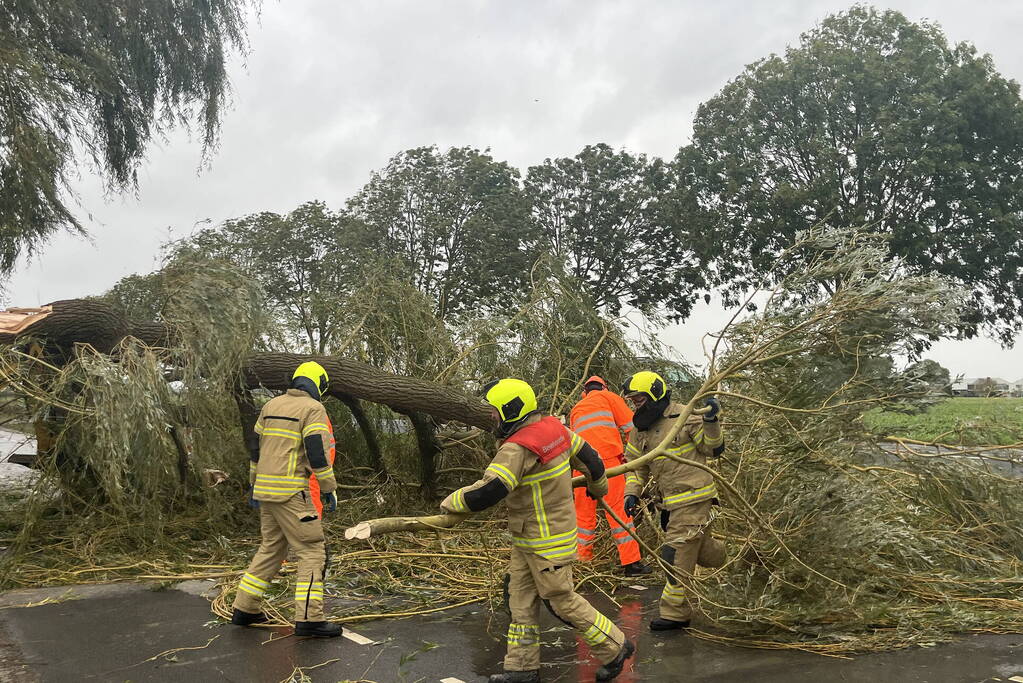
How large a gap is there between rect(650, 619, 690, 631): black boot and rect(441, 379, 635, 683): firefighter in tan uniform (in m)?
0.80

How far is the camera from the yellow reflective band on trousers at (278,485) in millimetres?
5383

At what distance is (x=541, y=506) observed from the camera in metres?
4.35

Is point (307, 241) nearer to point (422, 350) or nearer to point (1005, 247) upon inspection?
point (422, 350)

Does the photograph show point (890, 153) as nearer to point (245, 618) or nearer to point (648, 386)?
point (648, 386)

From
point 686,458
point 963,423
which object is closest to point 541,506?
point 686,458

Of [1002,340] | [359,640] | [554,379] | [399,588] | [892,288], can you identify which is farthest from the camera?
[1002,340]

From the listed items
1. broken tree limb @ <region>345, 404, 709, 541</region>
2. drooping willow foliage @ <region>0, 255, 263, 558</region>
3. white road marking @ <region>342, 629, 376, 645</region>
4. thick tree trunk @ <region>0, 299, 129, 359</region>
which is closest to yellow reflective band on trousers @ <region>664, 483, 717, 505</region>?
broken tree limb @ <region>345, 404, 709, 541</region>

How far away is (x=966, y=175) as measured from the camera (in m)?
21.4

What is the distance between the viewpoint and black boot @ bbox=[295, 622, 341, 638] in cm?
520

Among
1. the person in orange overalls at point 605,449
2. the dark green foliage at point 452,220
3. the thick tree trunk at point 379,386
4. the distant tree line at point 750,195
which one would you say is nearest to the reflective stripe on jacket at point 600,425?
the person in orange overalls at point 605,449

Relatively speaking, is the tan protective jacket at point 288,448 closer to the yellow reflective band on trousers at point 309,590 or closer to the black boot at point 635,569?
the yellow reflective band on trousers at point 309,590

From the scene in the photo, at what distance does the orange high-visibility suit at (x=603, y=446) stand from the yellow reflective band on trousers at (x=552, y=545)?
84.7 inches

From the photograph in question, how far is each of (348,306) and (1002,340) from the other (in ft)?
64.4

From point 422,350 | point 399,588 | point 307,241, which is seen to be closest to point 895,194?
point 307,241
